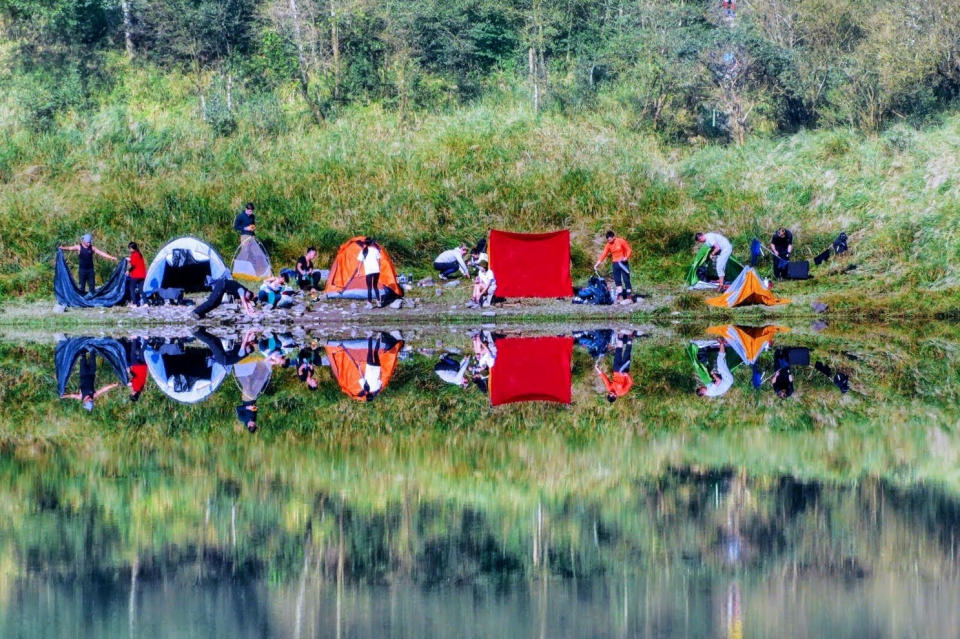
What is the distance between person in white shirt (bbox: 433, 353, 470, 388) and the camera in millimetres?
21828

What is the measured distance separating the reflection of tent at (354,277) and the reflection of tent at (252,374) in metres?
7.18

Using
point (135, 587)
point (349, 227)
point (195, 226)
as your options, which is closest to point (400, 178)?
point (349, 227)

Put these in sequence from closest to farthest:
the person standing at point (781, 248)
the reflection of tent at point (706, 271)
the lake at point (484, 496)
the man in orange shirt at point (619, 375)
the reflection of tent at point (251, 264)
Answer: the lake at point (484, 496), the man in orange shirt at point (619, 375), the reflection of tent at point (706, 271), the person standing at point (781, 248), the reflection of tent at point (251, 264)

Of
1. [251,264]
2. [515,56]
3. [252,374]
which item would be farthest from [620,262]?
[515,56]

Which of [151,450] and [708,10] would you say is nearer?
[151,450]

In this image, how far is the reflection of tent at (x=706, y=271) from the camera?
109 ft

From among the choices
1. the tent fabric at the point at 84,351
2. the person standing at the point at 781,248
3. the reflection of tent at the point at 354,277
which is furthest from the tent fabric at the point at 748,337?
the tent fabric at the point at 84,351

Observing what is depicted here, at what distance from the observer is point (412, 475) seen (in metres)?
14.8

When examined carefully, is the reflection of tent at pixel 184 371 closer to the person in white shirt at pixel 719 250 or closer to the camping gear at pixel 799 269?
the person in white shirt at pixel 719 250

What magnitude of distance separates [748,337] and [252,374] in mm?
10460

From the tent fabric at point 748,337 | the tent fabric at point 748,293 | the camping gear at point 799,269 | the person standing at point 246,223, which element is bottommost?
the tent fabric at point 748,337

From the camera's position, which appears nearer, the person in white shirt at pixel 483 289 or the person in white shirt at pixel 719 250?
the person in white shirt at pixel 483 289

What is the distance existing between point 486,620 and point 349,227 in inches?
1081

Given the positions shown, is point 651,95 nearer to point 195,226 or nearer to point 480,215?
point 480,215
